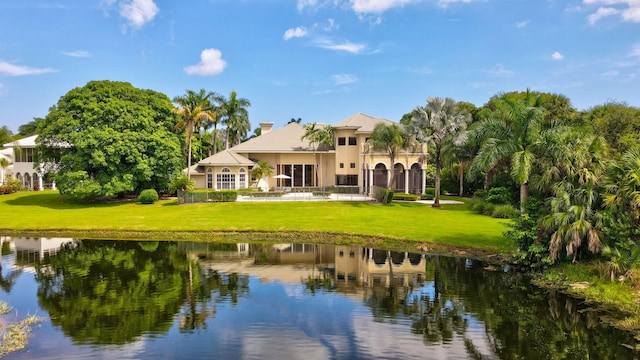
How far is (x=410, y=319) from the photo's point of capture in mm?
12594

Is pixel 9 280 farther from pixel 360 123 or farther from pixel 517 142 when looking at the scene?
pixel 360 123

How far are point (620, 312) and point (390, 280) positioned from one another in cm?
732

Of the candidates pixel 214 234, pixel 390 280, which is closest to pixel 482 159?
pixel 390 280

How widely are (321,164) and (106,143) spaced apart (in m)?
21.9

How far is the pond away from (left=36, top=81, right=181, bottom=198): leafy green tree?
17492 millimetres

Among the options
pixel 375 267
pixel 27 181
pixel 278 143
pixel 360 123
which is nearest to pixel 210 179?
pixel 278 143

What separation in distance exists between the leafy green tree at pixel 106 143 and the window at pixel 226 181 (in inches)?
208

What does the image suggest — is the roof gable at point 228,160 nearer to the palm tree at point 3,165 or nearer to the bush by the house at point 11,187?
the bush by the house at point 11,187

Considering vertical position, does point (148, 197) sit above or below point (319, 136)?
below

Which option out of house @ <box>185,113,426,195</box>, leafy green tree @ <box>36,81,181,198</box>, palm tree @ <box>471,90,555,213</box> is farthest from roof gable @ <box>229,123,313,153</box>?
palm tree @ <box>471,90,555,213</box>

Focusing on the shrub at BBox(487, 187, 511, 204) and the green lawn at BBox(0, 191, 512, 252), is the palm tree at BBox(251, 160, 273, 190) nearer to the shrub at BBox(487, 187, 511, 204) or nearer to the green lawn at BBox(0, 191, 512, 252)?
the green lawn at BBox(0, 191, 512, 252)

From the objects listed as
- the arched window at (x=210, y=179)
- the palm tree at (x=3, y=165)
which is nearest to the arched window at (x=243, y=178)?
the arched window at (x=210, y=179)

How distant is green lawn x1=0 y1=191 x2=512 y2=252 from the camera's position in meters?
24.3

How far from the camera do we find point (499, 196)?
33.9 meters
